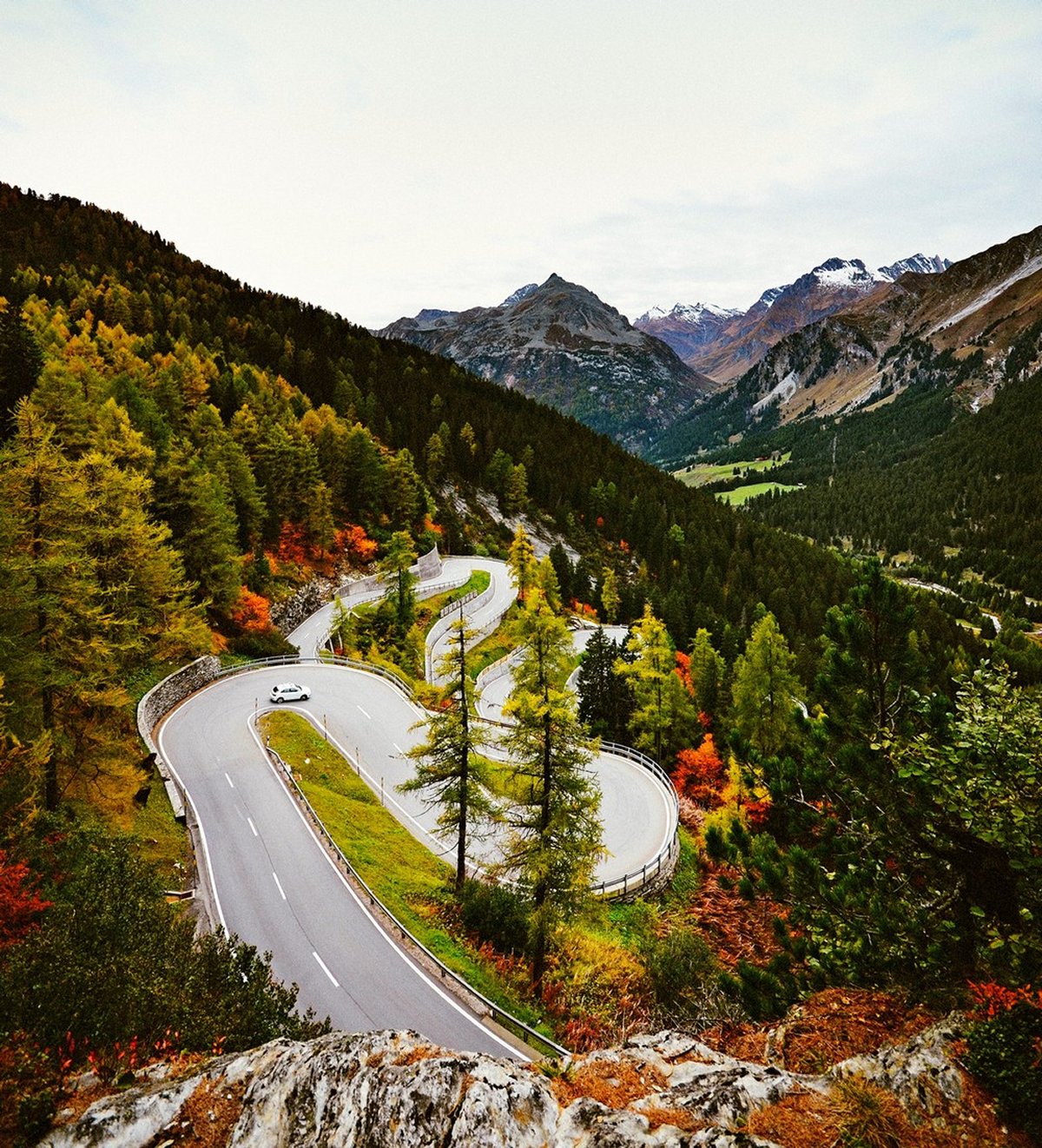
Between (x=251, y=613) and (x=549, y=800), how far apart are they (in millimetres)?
34093

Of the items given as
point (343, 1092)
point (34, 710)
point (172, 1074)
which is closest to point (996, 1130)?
point (343, 1092)

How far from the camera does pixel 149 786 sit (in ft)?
75.7

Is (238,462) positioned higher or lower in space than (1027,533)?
higher

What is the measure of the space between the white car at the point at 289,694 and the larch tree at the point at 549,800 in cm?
2095

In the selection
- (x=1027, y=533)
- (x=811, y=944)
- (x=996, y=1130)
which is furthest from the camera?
(x=1027, y=533)

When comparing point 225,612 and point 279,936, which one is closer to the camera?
point 279,936

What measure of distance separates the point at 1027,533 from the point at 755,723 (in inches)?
6825

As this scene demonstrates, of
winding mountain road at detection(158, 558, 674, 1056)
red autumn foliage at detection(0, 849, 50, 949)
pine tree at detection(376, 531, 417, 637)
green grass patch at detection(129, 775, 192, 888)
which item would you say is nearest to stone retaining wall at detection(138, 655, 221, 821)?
green grass patch at detection(129, 775, 192, 888)

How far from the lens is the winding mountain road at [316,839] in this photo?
1584 centimetres

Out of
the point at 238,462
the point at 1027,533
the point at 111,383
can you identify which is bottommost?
the point at 1027,533

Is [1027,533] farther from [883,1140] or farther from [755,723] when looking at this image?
[883,1140]

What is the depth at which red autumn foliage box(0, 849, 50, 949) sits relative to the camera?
450 inches

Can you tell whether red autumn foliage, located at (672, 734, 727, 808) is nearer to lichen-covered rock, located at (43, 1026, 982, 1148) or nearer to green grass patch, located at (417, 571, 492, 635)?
green grass patch, located at (417, 571, 492, 635)

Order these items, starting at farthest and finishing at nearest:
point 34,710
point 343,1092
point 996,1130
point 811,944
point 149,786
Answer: point 149,786, point 34,710, point 811,944, point 343,1092, point 996,1130
